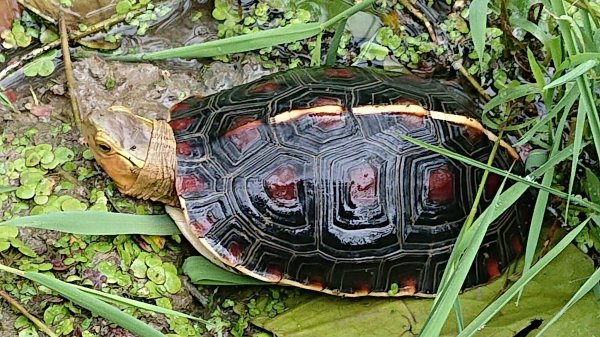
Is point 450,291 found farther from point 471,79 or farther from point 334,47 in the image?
point 471,79

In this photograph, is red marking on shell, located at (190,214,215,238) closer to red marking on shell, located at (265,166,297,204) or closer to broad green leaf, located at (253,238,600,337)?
red marking on shell, located at (265,166,297,204)

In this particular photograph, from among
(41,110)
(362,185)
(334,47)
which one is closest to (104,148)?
(41,110)

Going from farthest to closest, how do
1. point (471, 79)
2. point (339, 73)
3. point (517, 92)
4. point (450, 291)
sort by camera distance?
point (471, 79), point (339, 73), point (517, 92), point (450, 291)

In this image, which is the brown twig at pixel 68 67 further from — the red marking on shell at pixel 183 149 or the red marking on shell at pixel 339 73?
the red marking on shell at pixel 339 73

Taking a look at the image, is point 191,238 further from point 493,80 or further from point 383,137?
point 493,80

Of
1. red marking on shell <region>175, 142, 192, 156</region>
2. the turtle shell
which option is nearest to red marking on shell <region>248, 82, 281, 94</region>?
the turtle shell

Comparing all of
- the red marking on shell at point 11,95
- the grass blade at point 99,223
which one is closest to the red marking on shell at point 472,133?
the grass blade at point 99,223

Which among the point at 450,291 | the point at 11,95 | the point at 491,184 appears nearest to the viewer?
the point at 450,291
